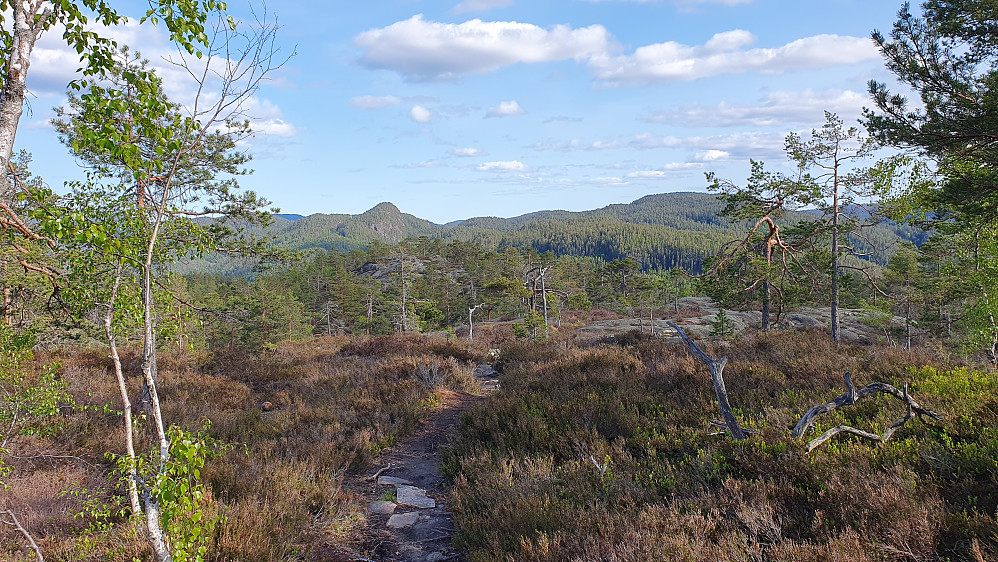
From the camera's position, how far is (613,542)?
12.3 ft

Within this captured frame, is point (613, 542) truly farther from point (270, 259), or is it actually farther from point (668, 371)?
point (270, 259)

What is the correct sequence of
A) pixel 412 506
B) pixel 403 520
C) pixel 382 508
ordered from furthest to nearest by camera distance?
pixel 412 506 < pixel 382 508 < pixel 403 520

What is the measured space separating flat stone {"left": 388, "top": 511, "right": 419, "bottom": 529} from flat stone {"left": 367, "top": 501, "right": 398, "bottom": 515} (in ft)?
0.46

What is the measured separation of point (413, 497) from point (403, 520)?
0.60 meters

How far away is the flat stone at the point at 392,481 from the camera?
6504 mm

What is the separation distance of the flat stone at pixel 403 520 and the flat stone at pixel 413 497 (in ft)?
0.74

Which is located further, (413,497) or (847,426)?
(413,497)

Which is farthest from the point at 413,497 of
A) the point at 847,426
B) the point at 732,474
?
the point at 847,426

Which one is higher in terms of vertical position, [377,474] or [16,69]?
[16,69]

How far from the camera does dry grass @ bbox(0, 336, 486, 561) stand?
14.1 feet

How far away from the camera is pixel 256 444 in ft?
22.5

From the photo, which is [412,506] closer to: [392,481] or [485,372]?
[392,481]

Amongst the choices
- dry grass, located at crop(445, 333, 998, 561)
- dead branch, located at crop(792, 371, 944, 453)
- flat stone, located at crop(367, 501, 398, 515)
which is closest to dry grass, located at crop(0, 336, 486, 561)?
flat stone, located at crop(367, 501, 398, 515)

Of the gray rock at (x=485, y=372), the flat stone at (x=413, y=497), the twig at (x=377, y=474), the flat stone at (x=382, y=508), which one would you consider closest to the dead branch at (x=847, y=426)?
the flat stone at (x=413, y=497)
